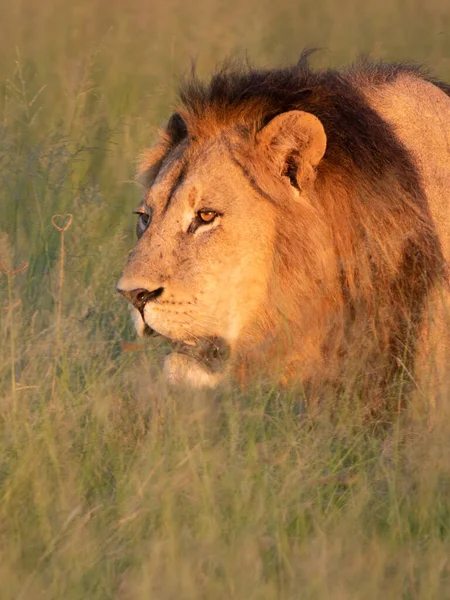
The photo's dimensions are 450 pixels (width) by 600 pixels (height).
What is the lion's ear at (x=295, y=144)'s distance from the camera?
13.5ft

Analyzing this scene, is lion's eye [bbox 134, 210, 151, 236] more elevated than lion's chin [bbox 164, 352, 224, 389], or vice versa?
lion's eye [bbox 134, 210, 151, 236]

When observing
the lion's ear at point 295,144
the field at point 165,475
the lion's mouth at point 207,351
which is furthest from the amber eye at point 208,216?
the field at point 165,475

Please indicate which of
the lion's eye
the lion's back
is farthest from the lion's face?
the lion's back

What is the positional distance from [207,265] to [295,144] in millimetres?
515

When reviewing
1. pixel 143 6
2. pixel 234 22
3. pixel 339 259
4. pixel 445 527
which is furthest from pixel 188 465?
pixel 143 6

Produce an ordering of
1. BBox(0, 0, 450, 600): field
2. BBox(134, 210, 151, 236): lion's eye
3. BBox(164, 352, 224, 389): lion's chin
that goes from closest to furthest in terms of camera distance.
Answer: BBox(0, 0, 450, 600): field < BBox(164, 352, 224, 389): lion's chin < BBox(134, 210, 151, 236): lion's eye

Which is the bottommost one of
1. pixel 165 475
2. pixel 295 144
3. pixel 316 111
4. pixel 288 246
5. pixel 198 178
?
pixel 165 475

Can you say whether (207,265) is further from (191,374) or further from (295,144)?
(295,144)

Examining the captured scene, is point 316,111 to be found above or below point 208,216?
above

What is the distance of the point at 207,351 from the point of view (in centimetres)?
421

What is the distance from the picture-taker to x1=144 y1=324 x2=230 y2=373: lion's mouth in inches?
165

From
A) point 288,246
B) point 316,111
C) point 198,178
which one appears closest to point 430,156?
point 316,111

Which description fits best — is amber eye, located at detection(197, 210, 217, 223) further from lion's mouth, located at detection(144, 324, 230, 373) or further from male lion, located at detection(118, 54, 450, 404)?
lion's mouth, located at detection(144, 324, 230, 373)

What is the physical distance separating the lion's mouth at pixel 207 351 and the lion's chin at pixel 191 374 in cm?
1
